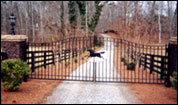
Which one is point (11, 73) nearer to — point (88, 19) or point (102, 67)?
point (102, 67)

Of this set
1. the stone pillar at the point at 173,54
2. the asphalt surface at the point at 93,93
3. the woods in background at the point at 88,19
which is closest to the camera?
the asphalt surface at the point at 93,93

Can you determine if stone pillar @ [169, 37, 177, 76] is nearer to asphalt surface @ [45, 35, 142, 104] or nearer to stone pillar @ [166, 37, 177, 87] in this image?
stone pillar @ [166, 37, 177, 87]

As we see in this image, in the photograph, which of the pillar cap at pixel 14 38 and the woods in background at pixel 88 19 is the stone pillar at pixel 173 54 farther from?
the pillar cap at pixel 14 38

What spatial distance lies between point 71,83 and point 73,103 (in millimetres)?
2508

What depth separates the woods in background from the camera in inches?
494

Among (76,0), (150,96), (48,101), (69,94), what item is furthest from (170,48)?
(76,0)

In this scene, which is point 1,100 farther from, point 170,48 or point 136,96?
point 170,48

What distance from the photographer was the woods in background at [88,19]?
1256 centimetres

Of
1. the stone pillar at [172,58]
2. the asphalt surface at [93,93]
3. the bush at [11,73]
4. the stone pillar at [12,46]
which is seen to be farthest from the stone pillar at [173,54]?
the stone pillar at [12,46]

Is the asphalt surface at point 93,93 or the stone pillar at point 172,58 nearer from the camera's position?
the asphalt surface at point 93,93

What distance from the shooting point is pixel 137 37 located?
11578mm

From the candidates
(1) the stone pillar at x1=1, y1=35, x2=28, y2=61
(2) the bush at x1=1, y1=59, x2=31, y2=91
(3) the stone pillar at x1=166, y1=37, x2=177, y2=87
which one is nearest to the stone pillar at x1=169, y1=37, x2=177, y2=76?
(3) the stone pillar at x1=166, y1=37, x2=177, y2=87

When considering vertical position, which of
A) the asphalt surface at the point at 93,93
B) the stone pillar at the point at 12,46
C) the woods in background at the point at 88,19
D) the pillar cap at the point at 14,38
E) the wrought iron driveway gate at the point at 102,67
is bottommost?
the asphalt surface at the point at 93,93

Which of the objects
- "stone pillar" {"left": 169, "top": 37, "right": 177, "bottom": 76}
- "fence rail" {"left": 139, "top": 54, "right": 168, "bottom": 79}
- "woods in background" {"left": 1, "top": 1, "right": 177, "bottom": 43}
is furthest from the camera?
"woods in background" {"left": 1, "top": 1, "right": 177, "bottom": 43}
